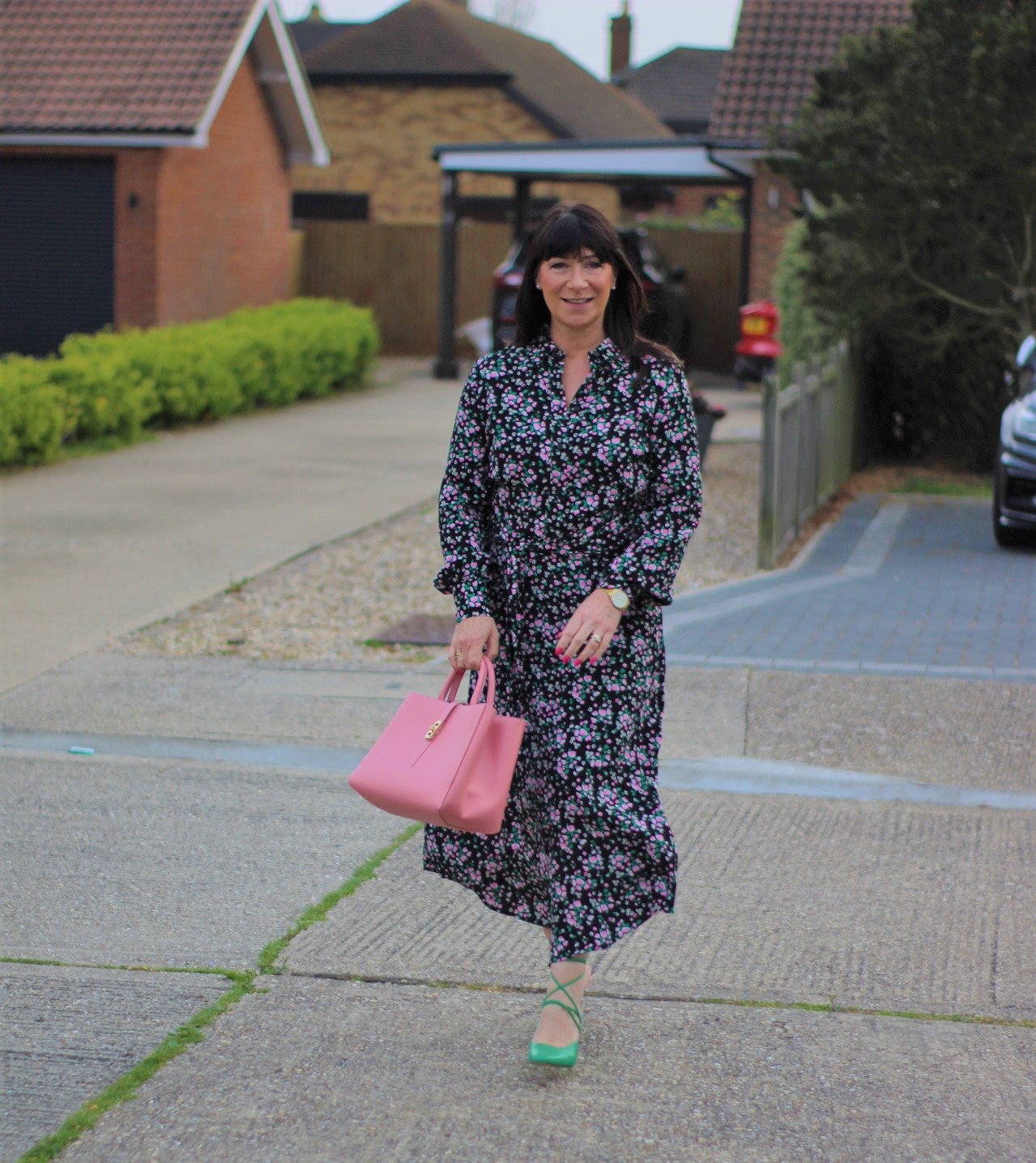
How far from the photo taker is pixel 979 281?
12.3 metres

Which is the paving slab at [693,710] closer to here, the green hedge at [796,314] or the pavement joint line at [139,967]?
the pavement joint line at [139,967]

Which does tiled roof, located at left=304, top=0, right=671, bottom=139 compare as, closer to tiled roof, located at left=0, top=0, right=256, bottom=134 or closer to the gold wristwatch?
tiled roof, located at left=0, top=0, right=256, bottom=134

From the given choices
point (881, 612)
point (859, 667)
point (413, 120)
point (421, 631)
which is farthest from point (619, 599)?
point (413, 120)

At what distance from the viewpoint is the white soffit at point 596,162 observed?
1983 cm

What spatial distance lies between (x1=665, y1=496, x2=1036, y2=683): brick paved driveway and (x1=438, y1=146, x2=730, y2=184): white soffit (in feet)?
33.8

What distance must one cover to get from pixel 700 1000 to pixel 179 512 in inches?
305

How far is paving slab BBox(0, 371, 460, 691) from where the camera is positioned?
800 cm

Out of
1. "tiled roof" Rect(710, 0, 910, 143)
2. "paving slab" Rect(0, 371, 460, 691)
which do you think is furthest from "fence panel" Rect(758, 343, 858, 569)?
"tiled roof" Rect(710, 0, 910, 143)

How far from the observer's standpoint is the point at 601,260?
11.2ft

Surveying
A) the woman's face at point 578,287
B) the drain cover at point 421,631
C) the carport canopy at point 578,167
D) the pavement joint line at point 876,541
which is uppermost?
the carport canopy at point 578,167

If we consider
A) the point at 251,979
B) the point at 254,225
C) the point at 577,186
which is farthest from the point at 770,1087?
the point at 577,186

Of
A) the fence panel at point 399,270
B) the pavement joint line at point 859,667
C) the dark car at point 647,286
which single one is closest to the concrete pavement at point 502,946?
the pavement joint line at point 859,667

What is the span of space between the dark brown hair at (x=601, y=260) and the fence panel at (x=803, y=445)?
18.0 feet

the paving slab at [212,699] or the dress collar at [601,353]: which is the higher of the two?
the dress collar at [601,353]
